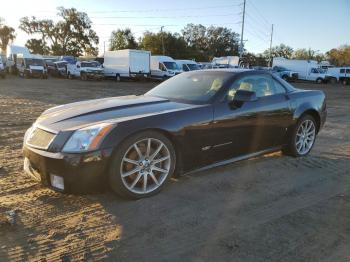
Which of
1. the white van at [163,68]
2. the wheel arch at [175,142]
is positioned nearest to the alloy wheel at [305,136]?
the wheel arch at [175,142]

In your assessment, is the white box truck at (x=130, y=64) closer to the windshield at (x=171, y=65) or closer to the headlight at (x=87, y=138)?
the windshield at (x=171, y=65)

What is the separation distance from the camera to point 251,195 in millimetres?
4328

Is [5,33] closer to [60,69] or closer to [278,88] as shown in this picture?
[60,69]

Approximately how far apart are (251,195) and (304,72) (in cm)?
4343

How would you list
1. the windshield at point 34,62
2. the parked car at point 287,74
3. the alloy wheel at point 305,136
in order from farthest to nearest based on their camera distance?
the parked car at point 287,74
the windshield at point 34,62
the alloy wheel at point 305,136

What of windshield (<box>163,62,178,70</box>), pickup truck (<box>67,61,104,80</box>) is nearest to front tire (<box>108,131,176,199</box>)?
windshield (<box>163,62,178,70</box>)

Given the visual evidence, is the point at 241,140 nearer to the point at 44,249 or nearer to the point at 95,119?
the point at 95,119

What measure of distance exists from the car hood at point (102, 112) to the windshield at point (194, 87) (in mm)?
235

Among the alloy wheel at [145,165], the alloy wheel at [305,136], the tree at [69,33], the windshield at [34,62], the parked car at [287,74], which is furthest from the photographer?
the tree at [69,33]

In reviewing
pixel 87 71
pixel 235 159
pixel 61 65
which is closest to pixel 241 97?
pixel 235 159

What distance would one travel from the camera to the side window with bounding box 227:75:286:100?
506 cm

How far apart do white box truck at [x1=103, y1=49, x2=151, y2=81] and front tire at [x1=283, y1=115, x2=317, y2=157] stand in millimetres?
27727

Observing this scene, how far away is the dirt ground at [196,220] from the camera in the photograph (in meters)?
3.05

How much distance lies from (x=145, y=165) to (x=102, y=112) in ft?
2.67
